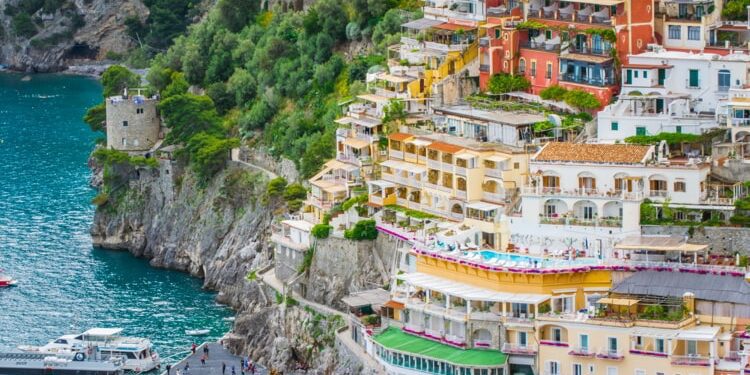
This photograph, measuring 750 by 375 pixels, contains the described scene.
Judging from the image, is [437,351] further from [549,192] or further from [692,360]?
[692,360]

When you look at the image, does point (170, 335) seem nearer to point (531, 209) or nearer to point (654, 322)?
point (531, 209)

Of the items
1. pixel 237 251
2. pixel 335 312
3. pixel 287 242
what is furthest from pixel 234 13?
pixel 335 312

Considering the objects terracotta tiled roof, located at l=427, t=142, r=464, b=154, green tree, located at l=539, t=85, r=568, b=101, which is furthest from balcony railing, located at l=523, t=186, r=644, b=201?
green tree, located at l=539, t=85, r=568, b=101

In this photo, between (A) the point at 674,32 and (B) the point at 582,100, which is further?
(A) the point at 674,32

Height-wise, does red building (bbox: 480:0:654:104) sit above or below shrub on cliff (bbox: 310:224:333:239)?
above

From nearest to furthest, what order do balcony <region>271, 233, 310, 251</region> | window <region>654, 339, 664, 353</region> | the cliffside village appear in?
window <region>654, 339, 664, 353</region>, the cliffside village, balcony <region>271, 233, 310, 251</region>

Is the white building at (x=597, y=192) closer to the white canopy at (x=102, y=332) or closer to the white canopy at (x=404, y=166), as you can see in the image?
the white canopy at (x=404, y=166)

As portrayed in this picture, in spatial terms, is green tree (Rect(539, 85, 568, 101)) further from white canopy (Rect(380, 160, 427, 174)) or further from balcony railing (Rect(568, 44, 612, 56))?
white canopy (Rect(380, 160, 427, 174))
